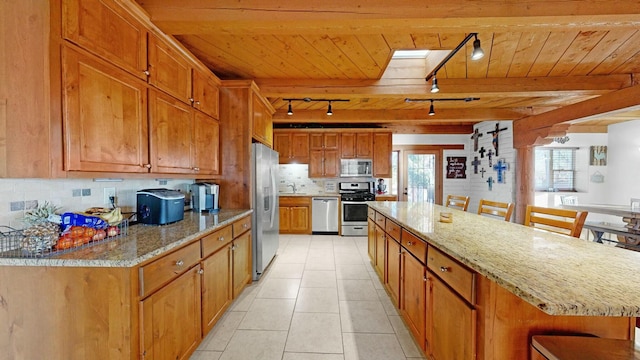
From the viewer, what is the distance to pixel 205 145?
100 inches

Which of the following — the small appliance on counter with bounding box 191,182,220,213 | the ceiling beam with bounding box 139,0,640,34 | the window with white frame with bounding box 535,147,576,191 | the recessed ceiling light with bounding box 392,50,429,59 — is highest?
the recessed ceiling light with bounding box 392,50,429,59

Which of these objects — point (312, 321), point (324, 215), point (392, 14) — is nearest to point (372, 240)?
point (312, 321)

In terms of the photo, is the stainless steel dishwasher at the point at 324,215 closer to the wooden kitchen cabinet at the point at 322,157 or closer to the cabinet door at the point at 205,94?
the wooden kitchen cabinet at the point at 322,157

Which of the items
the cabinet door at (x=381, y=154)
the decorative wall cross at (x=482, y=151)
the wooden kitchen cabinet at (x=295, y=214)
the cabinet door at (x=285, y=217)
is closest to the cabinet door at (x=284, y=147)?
the wooden kitchen cabinet at (x=295, y=214)

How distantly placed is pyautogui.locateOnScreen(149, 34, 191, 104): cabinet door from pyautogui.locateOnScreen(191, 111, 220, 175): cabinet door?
0.89 feet

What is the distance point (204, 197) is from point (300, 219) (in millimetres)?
2875

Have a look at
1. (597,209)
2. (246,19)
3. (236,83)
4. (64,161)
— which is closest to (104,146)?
(64,161)

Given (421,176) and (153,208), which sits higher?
(421,176)

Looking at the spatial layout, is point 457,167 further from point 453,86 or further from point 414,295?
point 414,295

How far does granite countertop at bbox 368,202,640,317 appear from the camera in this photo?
0.78 meters

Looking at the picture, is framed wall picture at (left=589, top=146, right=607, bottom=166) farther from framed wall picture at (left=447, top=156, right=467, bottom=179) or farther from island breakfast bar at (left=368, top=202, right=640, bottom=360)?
island breakfast bar at (left=368, top=202, right=640, bottom=360)

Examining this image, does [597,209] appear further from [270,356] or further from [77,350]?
[77,350]

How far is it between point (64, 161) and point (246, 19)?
4.49 ft

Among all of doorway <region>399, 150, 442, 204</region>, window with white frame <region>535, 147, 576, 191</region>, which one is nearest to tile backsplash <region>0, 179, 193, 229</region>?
doorway <region>399, 150, 442, 204</region>
